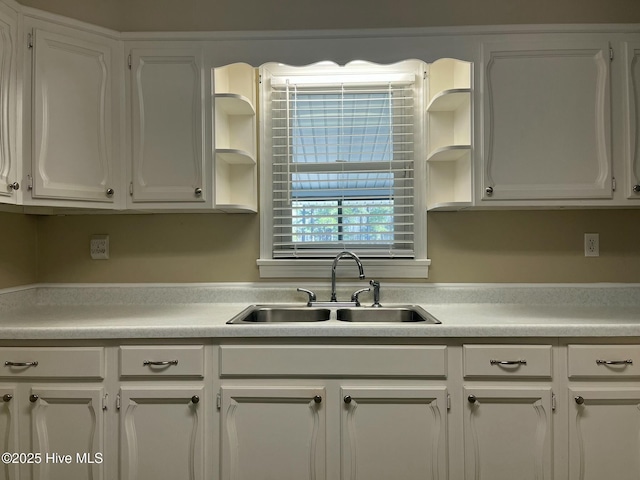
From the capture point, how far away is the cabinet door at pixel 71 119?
1.77 meters

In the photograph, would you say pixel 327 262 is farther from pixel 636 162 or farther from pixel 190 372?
pixel 636 162

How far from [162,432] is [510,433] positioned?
141cm

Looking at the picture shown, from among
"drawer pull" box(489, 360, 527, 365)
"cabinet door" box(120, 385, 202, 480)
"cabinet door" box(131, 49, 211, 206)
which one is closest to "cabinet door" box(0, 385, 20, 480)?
"cabinet door" box(120, 385, 202, 480)

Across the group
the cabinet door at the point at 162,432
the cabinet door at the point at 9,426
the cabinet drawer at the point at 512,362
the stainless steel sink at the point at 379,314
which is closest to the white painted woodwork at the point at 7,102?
the cabinet door at the point at 9,426

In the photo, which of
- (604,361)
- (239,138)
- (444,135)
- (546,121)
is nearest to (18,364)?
(239,138)

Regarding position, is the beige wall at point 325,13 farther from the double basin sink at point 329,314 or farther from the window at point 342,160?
the double basin sink at point 329,314

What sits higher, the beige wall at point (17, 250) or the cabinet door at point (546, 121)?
the cabinet door at point (546, 121)

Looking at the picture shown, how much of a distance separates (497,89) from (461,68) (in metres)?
0.26

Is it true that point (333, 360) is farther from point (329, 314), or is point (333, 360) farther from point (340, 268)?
point (340, 268)

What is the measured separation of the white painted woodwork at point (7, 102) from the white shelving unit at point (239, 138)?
0.87 m

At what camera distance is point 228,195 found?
2.22 metres

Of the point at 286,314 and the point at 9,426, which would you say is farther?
the point at 286,314

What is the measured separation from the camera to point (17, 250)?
211 cm

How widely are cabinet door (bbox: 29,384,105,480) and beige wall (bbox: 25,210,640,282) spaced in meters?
0.74
